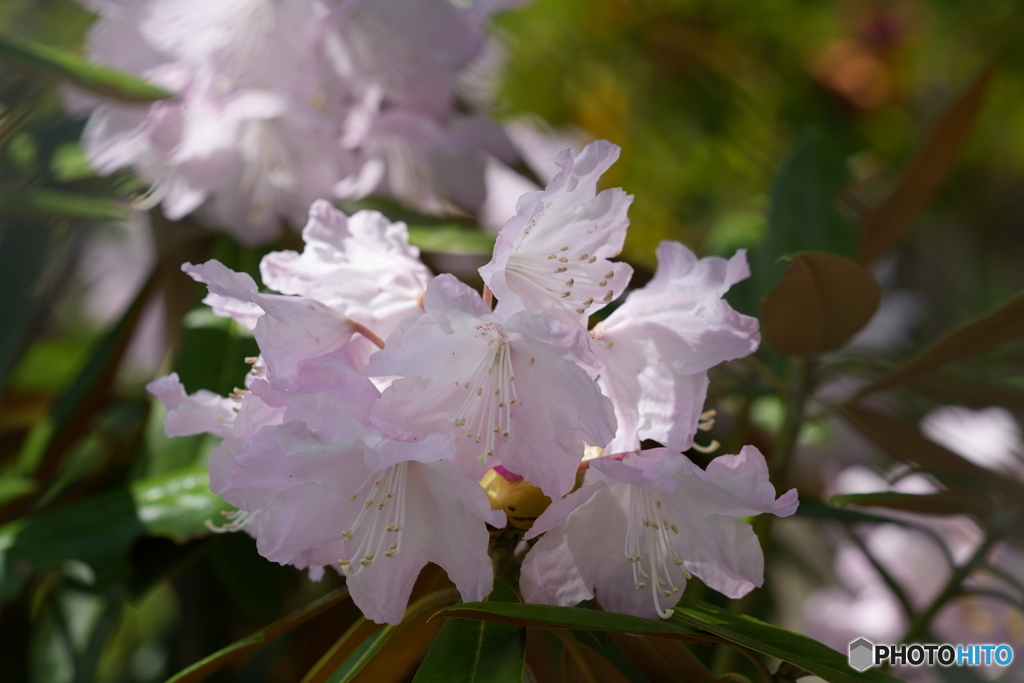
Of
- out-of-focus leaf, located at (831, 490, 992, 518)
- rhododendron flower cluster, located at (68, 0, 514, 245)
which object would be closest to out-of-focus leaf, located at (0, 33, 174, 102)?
rhododendron flower cluster, located at (68, 0, 514, 245)

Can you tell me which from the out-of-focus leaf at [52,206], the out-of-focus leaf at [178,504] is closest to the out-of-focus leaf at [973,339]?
the out-of-focus leaf at [178,504]

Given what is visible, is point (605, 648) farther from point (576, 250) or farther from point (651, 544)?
point (576, 250)

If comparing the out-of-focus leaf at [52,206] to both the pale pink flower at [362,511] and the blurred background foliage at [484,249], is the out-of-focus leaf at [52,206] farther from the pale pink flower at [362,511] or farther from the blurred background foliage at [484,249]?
the pale pink flower at [362,511]

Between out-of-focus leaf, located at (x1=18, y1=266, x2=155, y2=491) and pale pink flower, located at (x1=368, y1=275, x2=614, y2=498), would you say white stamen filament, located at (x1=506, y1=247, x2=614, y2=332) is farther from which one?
out-of-focus leaf, located at (x1=18, y1=266, x2=155, y2=491)

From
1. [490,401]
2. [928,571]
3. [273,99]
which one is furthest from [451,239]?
[928,571]

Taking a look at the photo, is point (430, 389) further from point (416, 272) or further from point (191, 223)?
point (191, 223)

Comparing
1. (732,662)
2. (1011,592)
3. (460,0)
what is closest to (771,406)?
(1011,592)
